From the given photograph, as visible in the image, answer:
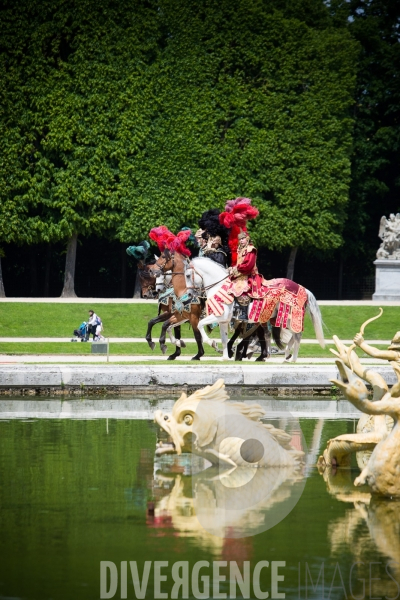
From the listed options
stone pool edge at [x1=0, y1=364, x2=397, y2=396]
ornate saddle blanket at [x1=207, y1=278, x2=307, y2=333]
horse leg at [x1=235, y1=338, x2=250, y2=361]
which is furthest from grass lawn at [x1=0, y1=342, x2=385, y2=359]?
stone pool edge at [x1=0, y1=364, x2=397, y2=396]

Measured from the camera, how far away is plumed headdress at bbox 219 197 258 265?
1539 cm

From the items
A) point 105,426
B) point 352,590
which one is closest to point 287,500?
point 352,590

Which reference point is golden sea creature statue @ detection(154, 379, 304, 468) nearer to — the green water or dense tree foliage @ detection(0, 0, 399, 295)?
the green water

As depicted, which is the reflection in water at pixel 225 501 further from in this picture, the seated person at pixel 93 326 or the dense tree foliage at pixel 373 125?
the dense tree foliage at pixel 373 125

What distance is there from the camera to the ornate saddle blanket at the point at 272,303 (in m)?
15.1

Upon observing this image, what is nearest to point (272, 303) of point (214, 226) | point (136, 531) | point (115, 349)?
point (214, 226)

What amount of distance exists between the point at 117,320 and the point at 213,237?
7.49 metres

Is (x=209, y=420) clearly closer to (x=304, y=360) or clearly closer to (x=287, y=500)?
(x=287, y=500)

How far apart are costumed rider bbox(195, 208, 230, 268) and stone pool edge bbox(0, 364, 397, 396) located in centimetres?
394

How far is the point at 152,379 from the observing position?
12.5m

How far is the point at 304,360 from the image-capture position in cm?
1625

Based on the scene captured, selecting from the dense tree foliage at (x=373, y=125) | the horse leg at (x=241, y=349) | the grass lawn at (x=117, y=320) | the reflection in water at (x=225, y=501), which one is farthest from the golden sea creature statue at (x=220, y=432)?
the dense tree foliage at (x=373, y=125)

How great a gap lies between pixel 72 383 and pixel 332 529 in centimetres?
683

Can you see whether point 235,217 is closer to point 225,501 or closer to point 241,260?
point 241,260
